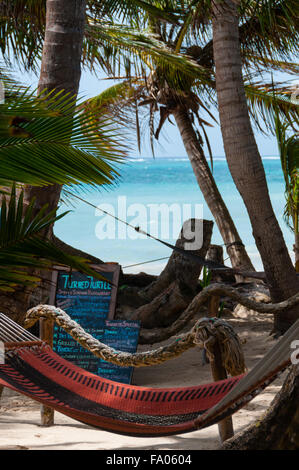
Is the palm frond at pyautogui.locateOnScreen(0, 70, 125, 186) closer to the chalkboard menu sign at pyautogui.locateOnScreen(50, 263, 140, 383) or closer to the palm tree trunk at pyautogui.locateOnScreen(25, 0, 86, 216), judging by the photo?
the palm tree trunk at pyautogui.locateOnScreen(25, 0, 86, 216)

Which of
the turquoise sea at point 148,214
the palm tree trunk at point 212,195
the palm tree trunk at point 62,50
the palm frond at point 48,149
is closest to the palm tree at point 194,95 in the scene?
the palm tree trunk at point 212,195

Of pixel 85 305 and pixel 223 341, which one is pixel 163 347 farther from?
pixel 85 305

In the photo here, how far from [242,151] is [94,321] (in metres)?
2.04

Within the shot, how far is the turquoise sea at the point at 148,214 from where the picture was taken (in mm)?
29109

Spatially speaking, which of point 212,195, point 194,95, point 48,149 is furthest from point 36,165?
point 194,95

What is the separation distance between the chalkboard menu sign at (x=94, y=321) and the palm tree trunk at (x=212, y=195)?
2.48 meters

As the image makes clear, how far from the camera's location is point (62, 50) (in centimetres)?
350

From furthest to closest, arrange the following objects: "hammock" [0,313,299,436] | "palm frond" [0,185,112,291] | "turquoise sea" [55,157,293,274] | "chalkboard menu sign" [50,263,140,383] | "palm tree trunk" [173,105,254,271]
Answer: "turquoise sea" [55,157,293,274], "palm tree trunk" [173,105,254,271], "chalkboard menu sign" [50,263,140,383], "palm frond" [0,185,112,291], "hammock" [0,313,299,436]

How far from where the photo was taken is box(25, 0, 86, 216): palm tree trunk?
3480 mm

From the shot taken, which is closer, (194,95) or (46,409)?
(46,409)

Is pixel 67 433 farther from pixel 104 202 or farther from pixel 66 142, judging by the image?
pixel 104 202

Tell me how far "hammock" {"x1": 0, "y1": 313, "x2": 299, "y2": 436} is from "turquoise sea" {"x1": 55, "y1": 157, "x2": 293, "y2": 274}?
19.8 metres

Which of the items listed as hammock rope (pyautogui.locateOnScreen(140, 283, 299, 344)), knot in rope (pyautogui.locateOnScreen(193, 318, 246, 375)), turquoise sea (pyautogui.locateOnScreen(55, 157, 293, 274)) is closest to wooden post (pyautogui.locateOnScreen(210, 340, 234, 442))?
knot in rope (pyautogui.locateOnScreen(193, 318, 246, 375))

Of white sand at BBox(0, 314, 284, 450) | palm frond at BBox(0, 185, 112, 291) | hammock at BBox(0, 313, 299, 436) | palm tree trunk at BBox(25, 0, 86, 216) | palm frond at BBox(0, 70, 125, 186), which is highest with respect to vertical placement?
palm tree trunk at BBox(25, 0, 86, 216)
